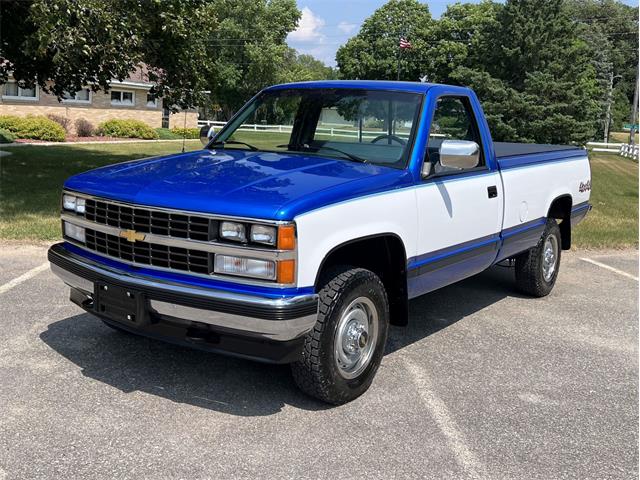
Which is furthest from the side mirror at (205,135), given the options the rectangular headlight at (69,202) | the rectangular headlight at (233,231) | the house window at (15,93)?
the house window at (15,93)

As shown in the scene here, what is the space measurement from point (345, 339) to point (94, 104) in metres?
34.8

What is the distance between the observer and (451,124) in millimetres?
5352

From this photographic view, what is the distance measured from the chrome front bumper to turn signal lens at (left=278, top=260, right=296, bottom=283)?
0.33 feet

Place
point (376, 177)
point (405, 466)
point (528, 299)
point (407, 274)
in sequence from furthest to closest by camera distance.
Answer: point (528, 299), point (407, 274), point (376, 177), point (405, 466)

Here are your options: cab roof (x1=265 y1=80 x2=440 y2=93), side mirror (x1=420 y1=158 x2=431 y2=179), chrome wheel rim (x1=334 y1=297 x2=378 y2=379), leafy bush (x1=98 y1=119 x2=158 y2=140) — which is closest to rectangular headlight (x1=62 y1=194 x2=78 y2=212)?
chrome wheel rim (x1=334 y1=297 x2=378 y2=379)

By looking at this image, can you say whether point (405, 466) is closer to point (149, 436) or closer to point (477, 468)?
point (477, 468)

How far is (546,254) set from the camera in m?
6.86

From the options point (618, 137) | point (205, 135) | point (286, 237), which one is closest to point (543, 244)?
point (205, 135)

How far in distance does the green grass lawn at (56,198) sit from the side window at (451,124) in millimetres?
1205

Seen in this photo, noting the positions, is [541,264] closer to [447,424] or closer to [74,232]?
[447,424]

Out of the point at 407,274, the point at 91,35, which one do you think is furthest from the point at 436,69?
the point at 407,274

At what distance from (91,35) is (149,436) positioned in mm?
7959

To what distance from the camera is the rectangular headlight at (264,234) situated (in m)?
3.41

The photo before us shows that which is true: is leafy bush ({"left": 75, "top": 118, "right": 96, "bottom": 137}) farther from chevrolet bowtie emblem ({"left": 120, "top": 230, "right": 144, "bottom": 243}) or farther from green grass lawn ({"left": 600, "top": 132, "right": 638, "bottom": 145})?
green grass lawn ({"left": 600, "top": 132, "right": 638, "bottom": 145})
